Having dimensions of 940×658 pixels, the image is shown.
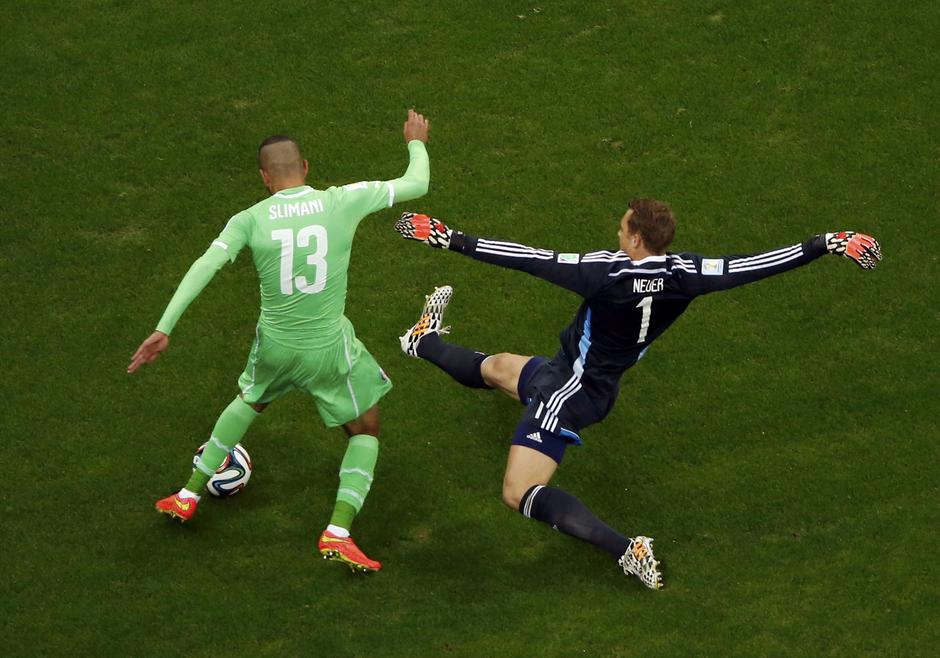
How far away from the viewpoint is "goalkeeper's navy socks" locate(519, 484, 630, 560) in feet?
27.2

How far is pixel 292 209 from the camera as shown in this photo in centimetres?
789

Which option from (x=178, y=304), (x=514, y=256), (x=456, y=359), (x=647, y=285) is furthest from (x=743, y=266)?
(x=178, y=304)

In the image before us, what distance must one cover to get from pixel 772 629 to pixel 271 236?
407 cm

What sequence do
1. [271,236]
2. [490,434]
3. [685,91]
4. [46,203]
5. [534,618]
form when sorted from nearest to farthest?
1. [271,236]
2. [534,618]
3. [490,434]
4. [46,203]
5. [685,91]

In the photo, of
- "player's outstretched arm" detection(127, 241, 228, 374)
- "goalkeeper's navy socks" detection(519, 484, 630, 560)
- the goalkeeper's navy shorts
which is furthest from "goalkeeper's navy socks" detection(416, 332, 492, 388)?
"player's outstretched arm" detection(127, 241, 228, 374)

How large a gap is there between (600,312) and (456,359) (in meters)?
1.48

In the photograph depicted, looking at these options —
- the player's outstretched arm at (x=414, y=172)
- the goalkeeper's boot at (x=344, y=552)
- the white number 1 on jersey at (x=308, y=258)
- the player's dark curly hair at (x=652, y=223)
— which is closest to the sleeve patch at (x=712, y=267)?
the player's dark curly hair at (x=652, y=223)

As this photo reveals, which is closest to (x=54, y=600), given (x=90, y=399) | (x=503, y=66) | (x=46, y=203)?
(x=90, y=399)

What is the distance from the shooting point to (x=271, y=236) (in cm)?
782

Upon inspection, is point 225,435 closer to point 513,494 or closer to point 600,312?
point 513,494

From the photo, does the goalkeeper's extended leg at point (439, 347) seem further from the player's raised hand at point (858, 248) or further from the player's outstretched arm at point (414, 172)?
the player's raised hand at point (858, 248)

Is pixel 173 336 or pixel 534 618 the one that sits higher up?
pixel 173 336

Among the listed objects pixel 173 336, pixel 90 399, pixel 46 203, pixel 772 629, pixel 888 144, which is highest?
pixel 888 144

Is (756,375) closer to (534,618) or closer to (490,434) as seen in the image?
(490,434)
